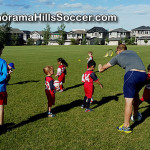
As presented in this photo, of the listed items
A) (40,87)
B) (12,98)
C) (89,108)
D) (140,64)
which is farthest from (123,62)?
(40,87)

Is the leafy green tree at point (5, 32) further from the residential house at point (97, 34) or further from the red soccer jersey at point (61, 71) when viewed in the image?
the red soccer jersey at point (61, 71)

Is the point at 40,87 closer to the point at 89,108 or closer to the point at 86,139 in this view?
the point at 89,108

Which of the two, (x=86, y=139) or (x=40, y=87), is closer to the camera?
(x=86, y=139)

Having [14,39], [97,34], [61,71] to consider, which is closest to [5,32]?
[14,39]

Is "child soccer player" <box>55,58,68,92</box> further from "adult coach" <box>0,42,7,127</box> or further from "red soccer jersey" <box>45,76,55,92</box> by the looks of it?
"adult coach" <box>0,42,7,127</box>

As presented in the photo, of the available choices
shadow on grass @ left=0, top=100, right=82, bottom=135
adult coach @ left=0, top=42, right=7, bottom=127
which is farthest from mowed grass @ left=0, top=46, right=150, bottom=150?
adult coach @ left=0, top=42, right=7, bottom=127

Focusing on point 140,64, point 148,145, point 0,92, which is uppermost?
point 140,64

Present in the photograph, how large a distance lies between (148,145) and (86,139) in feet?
4.82

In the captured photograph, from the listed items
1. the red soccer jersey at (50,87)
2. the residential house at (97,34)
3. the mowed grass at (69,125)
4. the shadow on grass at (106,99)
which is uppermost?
the residential house at (97,34)

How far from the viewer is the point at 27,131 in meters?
5.57

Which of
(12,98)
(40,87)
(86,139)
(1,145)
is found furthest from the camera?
(40,87)

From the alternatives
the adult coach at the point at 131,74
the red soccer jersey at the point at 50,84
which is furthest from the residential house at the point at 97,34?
the adult coach at the point at 131,74

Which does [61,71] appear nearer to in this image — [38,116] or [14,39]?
[38,116]

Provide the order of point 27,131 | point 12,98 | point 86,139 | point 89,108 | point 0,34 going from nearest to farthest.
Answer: point 86,139, point 27,131, point 89,108, point 12,98, point 0,34
